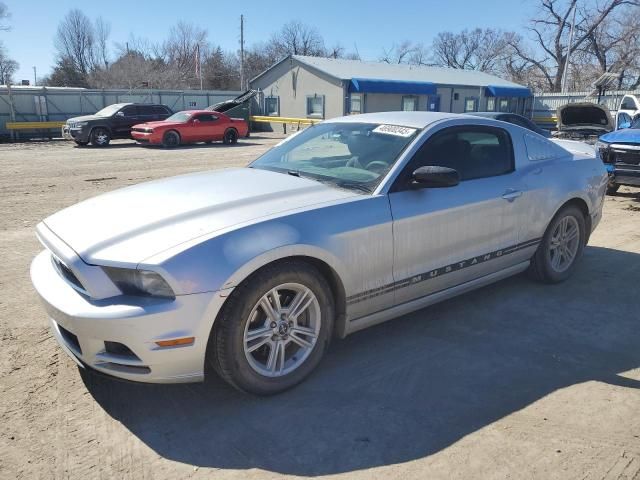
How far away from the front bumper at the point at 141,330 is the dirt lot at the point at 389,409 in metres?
0.35

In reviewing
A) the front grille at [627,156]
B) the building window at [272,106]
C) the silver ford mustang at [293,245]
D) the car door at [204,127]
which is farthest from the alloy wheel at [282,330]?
the building window at [272,106]

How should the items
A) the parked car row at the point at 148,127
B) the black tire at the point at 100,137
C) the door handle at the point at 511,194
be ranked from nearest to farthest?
the door handle at the point at 511,194, the parked car row at the point at 148,127, the black tire at the point at 100,137

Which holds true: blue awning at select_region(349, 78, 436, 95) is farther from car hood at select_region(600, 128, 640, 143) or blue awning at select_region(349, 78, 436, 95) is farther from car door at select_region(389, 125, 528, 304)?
car door at select_region(389, 125, 528, 304)

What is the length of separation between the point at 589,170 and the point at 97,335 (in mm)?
4705

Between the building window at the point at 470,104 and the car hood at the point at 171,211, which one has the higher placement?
the building window at the point at 470,104

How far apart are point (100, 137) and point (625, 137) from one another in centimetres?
1808

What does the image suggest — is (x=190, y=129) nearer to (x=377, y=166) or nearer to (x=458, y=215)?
(x=377, y=166)

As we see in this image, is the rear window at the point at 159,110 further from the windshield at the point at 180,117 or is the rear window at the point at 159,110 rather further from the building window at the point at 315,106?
A: the building window at the point at 315,106

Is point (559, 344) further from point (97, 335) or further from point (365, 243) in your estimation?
point (97, 335)

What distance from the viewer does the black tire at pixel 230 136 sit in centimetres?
2228

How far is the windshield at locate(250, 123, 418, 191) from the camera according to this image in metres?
3.67

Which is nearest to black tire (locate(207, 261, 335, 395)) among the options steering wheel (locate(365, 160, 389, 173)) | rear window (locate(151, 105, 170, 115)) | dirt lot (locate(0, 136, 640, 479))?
dirt lot (locate(0, 136, 640, 479))

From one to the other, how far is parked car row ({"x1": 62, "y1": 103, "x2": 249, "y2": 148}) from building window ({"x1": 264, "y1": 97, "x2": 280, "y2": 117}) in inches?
472

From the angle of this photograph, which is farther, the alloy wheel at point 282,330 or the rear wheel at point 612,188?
the rear wheel at point 612,188
